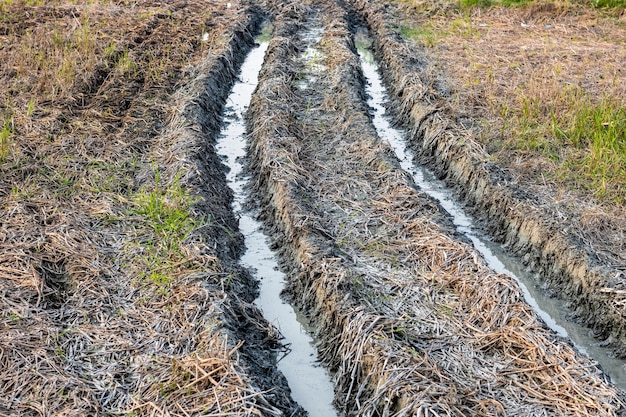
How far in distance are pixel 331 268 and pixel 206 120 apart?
3.53 meters

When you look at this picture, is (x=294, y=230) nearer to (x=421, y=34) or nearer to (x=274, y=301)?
(x=274, y=301)

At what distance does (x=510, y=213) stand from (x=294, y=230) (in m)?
2.00

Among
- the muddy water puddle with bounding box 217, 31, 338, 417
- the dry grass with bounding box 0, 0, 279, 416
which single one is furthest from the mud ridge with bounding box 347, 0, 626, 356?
the dry grass with bounding box 0, 0, 279, 416

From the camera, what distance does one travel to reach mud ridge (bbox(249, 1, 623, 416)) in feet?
13.9

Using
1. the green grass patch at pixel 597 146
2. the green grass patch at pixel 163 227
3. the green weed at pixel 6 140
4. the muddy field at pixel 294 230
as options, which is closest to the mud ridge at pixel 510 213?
the muddy field at pixel 294 230

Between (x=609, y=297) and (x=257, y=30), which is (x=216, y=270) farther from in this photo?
(x=257, y=30)

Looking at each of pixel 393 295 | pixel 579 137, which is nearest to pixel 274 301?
pixel 393 295

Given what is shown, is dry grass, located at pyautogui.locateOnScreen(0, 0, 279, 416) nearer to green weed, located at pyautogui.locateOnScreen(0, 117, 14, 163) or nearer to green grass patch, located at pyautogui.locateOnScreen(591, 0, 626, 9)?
green weed, located at pyautogui.locateOnScreen(0, 117, 14, 163)

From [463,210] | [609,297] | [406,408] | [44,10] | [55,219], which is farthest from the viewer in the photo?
[44,10]

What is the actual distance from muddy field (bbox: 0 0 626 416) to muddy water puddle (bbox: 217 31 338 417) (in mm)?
81

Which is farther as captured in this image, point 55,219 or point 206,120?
point 206,120

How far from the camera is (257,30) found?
12180mm

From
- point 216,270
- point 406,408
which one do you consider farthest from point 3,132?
point 406,408

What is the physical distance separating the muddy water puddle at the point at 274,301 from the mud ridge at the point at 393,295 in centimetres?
12
